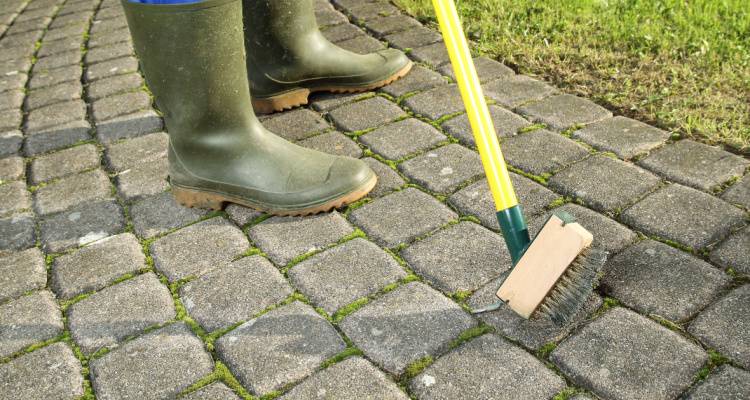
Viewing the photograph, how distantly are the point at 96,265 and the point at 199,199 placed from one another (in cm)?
39

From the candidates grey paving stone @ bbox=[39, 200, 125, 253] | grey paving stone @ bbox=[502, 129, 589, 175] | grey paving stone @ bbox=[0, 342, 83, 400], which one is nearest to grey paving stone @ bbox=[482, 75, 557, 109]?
grey paving stone @ bbox=[502, 129, 589, 175]

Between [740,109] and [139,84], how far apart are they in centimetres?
255

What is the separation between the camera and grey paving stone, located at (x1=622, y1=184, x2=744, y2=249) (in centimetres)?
208

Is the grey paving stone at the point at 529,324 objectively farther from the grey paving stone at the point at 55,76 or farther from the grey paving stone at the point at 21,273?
the grey paving stone at the point at 55,76

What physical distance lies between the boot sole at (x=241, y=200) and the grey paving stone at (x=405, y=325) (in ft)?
1.55

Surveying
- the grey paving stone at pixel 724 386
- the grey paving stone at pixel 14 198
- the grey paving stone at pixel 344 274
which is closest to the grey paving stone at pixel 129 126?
the grey paving stone at pixel 14 198

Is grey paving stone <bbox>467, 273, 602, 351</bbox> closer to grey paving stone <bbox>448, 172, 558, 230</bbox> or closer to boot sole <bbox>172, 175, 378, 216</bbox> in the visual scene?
grey paving stone <bbox>448, 172, 558, 230</bbox>

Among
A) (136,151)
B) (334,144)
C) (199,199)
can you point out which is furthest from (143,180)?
(334,144)

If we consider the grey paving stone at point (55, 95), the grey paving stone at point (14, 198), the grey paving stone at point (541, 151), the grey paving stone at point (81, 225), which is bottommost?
the grey paving stone at point (541, 151)

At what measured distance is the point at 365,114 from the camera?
299 centimetres

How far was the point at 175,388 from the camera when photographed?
173 centimetres

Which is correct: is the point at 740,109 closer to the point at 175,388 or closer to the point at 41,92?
the point at 175,388

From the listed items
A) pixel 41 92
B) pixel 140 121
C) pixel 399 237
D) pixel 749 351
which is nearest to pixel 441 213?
pixel 399 237

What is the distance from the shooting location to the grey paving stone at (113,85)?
3395mm
